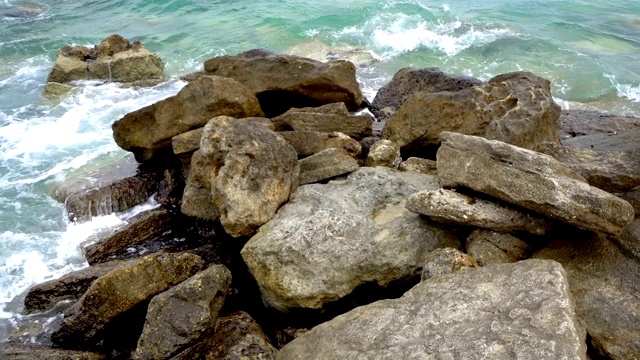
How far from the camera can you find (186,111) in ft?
28.9

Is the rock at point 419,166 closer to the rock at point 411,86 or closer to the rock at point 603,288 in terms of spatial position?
the rock at point 603,288

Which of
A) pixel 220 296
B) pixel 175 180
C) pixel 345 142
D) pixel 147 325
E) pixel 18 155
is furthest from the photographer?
pixel 18 155

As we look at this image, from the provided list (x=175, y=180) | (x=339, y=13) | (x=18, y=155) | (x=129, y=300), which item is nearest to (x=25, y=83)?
(x=18, y=155)

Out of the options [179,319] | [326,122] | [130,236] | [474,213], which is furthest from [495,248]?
[130,236]

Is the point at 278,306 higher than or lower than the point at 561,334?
lower

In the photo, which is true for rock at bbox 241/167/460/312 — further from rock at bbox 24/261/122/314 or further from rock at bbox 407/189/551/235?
rock at bbox 24/261/122/314

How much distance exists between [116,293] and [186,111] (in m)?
3.86

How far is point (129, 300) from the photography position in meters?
5.63

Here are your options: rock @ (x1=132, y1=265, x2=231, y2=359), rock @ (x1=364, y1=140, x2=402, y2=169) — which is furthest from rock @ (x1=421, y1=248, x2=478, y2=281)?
rock @ (x1=364, y1=140, x2=402, y2=169)

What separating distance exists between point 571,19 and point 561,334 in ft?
66.4

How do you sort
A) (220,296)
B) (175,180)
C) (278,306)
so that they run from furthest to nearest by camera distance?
1. (175,180)
2. (278,306)
3. (220,296)

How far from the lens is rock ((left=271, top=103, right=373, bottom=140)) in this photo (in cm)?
855

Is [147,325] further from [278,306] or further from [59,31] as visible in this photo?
[59,31]

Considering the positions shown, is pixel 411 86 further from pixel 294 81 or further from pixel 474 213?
pixel 474 213
